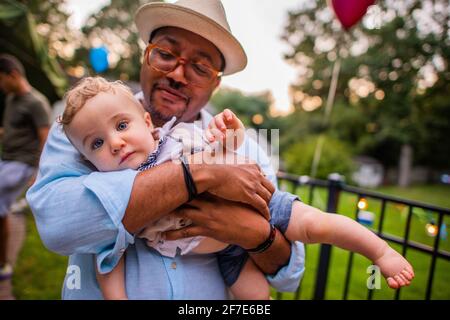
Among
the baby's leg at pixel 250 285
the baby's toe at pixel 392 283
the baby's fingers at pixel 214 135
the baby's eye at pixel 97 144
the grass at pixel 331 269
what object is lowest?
the grass at pixel 331 269

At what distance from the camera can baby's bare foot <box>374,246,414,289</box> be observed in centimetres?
89

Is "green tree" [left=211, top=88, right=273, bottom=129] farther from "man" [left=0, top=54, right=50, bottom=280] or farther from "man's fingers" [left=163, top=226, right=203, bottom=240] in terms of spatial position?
"man" [left=0, top=54, right=50, bottom=280]

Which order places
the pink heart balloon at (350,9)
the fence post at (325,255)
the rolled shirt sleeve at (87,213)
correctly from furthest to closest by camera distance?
the pink heart balloon at (350,9), the fence post at (325,255), the rolled shirt sleeve at (87,213)

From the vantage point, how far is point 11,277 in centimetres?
311

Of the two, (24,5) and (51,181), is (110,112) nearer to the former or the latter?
(51,181)

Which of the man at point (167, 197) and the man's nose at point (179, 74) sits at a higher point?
the man's nose at point (179, 74)

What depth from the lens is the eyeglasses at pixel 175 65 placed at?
104cm

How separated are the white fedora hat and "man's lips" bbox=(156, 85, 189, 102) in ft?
0.68

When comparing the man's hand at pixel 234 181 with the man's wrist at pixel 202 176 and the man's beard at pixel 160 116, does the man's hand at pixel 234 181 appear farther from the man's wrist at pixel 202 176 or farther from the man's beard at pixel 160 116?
the man's beard at pixel 160 116

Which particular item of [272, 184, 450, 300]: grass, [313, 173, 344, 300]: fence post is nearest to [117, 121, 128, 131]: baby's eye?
[272, 184, 450, 300]: grass

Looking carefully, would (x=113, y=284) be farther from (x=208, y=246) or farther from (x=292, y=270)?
(x=292, y=270)

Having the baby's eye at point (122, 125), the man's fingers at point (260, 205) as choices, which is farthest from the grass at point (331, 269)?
the baby's eye at point (122, 125)

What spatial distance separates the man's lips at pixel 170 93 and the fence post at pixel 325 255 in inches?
54.1
